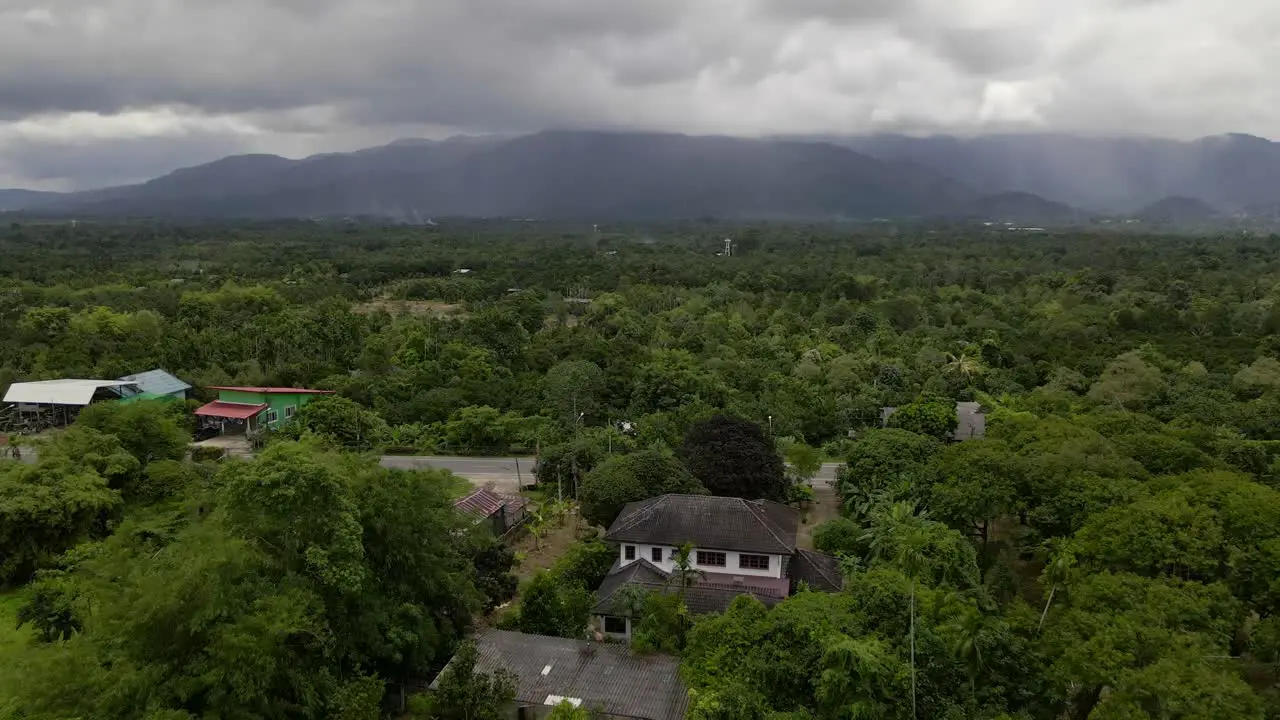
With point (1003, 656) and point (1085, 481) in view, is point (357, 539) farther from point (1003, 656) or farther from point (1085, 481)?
point (1085, 481)

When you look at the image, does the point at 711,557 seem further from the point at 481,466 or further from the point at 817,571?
the point at 481,466

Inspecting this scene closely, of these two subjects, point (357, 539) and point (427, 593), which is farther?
point (427, 593)

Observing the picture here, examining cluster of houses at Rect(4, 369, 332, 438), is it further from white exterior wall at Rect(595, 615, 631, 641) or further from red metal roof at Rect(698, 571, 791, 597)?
red metal roof at Rect(698, 571, 791, 597)

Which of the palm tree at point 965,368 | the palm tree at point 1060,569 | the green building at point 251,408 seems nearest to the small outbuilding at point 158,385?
the green building at point 251,408

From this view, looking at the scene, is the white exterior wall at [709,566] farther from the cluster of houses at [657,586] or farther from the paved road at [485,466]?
the paved road at [485,466]

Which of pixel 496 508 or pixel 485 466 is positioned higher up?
pixel 496 508

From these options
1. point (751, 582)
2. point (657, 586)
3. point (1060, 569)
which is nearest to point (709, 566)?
point (751, 582)

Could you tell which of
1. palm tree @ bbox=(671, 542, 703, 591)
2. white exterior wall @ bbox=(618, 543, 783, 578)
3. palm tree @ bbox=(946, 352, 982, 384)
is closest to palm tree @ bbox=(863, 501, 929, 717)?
white exterior wall @ bbox=(618, 543, 783, 578)

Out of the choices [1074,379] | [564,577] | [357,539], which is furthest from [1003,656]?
[1074,379]
